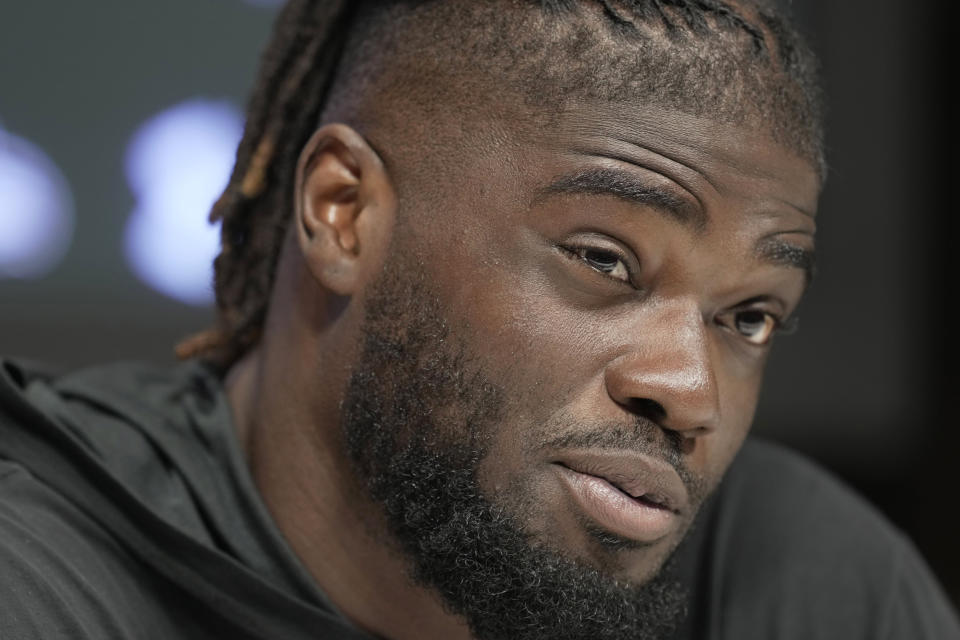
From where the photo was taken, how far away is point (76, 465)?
1343 millimetres

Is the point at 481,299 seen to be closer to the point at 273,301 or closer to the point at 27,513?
the point at 273,301

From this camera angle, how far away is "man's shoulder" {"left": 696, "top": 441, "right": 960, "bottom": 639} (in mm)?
1675

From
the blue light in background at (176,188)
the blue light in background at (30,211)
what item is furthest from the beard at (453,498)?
the blue light in background at (30,211)

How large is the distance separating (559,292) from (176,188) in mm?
1680

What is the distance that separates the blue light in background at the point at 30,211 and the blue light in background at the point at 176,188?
17 centimetres

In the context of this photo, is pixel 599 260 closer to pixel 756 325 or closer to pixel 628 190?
pixel 628 190

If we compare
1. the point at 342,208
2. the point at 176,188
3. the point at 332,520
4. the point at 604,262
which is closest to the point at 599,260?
the point at 604,262

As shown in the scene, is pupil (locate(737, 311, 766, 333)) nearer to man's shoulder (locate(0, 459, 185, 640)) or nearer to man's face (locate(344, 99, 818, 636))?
man's face (locate(344, 99, 818, 636))

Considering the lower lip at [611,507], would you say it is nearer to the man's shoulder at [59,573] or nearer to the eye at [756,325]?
the eye at [756,325]

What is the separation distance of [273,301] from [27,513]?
0.47m

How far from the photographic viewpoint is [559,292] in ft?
4.25

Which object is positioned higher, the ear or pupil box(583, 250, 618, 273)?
pupil box(583, 250, 618, 273)

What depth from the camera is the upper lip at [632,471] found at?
1261mm

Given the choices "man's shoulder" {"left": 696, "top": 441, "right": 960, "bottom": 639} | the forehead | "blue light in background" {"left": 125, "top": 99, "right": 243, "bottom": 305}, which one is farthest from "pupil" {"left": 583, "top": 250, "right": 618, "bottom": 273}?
"blue light in background" {"left": 125, "top": 99, "right": 243, "bottom": 305}
